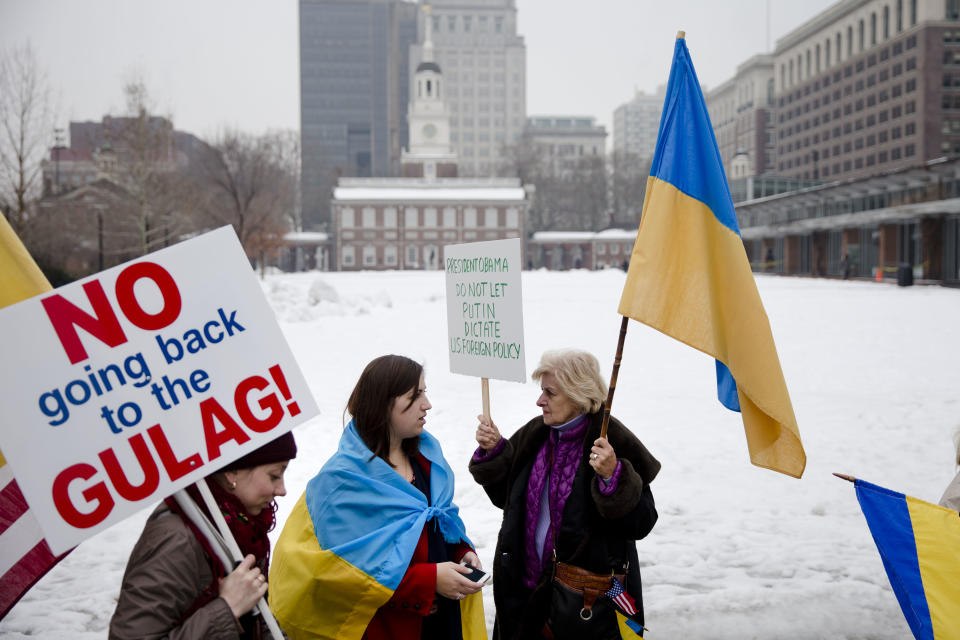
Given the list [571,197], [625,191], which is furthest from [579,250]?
[625,191]

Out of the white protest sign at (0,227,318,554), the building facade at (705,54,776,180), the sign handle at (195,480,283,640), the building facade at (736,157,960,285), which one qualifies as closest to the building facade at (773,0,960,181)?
the building facade at (705,54,776,180)

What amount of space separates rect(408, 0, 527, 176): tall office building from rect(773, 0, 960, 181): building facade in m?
60.9

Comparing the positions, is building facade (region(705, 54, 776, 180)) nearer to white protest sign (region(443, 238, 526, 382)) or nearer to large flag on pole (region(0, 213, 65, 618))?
white protest sign (region(443, 238, 526, 382))

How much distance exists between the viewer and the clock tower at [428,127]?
3696 inches

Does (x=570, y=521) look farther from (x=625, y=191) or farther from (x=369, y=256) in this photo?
(x=625, y=191)

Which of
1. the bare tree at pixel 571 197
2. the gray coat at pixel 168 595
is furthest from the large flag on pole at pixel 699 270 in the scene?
the bare tree at pixel 571 197

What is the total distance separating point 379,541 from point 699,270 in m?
1.63

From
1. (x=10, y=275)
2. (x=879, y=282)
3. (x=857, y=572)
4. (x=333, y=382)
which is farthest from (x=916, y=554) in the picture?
(x=879, y=282)

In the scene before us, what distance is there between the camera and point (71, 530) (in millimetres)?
2086

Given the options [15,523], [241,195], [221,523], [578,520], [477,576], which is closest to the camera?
[221,523]

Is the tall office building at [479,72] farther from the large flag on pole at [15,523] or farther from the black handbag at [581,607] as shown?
the large flag on pole at [15,523]

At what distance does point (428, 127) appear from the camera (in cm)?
9531

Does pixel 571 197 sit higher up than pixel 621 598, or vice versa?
pixel 571 197

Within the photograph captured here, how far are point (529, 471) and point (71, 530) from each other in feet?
5.89
